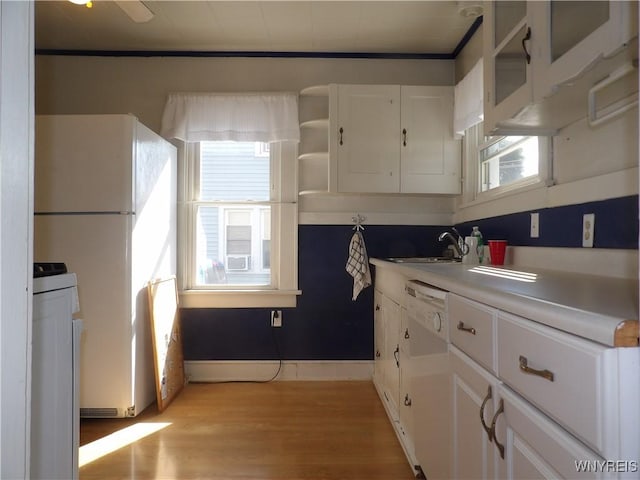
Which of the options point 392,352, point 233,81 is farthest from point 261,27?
point 392,352

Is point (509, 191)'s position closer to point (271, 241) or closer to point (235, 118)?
point (271, 241)

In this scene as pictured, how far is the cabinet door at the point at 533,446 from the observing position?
706mm

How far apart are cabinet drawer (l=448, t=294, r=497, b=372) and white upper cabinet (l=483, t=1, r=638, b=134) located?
72cm

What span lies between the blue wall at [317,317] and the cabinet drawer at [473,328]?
1.80m

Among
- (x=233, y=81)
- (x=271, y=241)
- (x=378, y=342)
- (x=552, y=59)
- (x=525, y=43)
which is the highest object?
(x=233, y=81)

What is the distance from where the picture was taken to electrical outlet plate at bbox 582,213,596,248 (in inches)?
59.8

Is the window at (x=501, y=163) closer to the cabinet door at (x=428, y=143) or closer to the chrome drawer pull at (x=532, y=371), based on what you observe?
the cabinet door at (x=428, y=143)

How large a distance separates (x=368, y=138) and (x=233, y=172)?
3.55ft

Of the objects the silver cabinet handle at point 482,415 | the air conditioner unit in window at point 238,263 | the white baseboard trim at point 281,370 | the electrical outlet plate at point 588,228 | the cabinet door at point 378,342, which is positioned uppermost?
the electrical outlet plate at point 588,228

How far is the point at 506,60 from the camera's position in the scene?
5.21 ft

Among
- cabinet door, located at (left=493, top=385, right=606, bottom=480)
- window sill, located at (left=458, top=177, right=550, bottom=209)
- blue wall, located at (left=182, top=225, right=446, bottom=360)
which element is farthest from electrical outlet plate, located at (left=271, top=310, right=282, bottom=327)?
cabinet door, located at (left=493, top=385, right=606, bottom=480)

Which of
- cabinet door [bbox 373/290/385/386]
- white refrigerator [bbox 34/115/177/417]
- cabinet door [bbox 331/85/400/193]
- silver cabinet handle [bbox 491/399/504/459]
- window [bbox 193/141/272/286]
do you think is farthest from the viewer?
window [bbox 193/141/272/286]

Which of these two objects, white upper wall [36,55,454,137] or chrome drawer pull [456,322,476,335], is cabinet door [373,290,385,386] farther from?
white upper wall [36,55,454,137]

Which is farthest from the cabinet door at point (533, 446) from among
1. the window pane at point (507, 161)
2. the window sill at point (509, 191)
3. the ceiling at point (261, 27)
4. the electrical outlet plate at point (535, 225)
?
the ceiling at point (261, 27)
